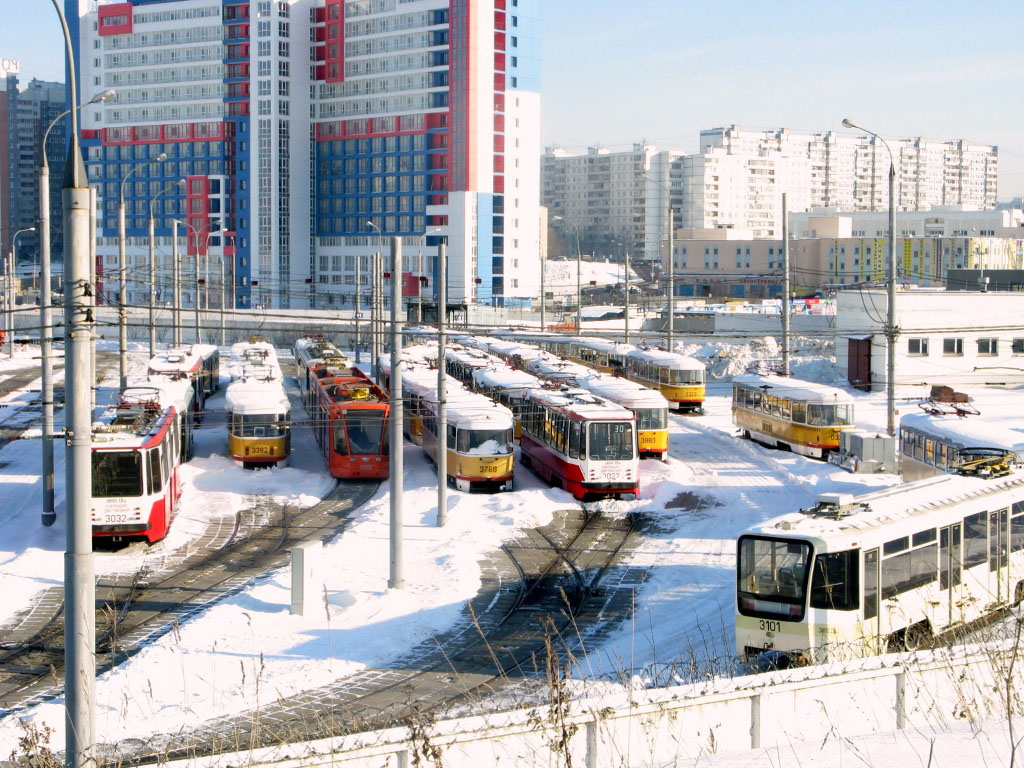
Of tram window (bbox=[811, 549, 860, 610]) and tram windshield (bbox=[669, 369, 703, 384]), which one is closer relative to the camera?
tram window (bbox=[811, 549, 860, 610])

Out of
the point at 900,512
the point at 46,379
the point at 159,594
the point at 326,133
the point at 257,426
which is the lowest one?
the point at 159,594

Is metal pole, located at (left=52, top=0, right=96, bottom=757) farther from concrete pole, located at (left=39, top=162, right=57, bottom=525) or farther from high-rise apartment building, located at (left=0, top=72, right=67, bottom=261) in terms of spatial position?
high-rise apartment building, located at (left=0, top=72, right=67, bottom=261)

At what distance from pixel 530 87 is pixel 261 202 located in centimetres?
2312

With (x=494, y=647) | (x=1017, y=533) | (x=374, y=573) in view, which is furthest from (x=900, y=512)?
(x=374, y=573)

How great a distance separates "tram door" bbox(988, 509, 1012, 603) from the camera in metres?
16.6

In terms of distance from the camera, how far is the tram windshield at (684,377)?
43375 mm

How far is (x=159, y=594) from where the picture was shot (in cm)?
1988

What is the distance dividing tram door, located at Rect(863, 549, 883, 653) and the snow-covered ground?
1.97m

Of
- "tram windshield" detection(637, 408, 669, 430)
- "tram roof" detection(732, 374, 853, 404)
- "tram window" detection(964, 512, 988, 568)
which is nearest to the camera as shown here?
"tram window" detection(964, 512, 988, 568)

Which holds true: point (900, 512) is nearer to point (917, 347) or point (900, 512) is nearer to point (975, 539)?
point (975, 539)

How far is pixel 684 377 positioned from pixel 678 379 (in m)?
0.22

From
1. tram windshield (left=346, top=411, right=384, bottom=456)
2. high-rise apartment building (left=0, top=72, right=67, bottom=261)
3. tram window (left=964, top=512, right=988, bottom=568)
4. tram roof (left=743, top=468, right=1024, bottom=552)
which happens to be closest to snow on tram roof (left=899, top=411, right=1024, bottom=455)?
tram roof (left=743, top=468, right=1024, bottom=552)

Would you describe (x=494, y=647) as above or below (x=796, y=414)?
below

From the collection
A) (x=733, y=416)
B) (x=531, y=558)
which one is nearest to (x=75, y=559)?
(x=531, y=558)
